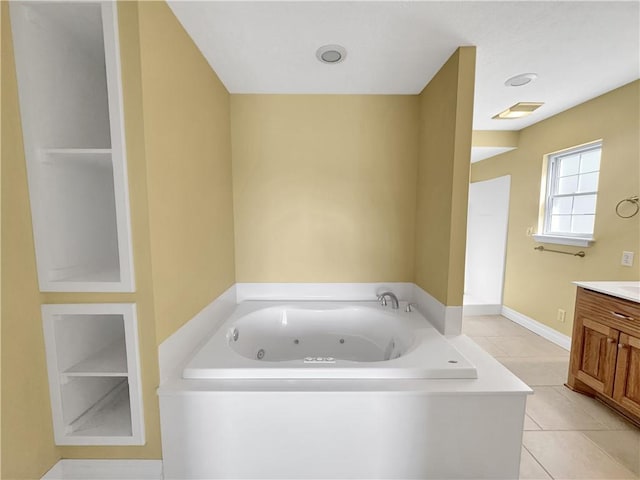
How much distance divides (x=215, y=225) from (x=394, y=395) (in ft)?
4.78

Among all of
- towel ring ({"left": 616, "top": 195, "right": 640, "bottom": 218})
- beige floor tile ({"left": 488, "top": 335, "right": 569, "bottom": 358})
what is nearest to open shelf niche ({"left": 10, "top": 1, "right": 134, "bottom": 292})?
beige floor tile ({"left": 488, "top": 335, "right": 569, "bottom": 358})

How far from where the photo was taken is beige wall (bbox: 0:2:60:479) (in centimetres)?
97

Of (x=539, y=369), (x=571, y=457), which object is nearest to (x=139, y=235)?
(x=571, y=457)

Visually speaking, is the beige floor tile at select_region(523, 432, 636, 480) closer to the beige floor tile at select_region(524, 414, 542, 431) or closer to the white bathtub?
the beige floor tile at select_region(524, 414, 542, 431)

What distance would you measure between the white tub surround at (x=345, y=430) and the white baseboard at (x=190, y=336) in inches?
4.1

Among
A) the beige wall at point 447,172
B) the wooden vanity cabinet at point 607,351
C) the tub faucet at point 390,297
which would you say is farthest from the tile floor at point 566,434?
the tub faucet at point 390,297

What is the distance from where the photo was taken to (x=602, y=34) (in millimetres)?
1413

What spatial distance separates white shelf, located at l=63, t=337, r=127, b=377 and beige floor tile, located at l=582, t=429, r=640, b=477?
257 cm

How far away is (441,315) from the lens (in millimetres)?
1687

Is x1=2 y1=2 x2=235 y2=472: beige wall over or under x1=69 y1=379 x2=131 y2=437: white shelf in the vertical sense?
over

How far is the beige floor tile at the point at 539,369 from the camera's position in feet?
6.98

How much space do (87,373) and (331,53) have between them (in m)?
2.04

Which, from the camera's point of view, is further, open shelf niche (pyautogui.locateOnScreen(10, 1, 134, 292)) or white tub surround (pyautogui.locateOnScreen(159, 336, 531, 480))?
white tub surround (pyautogui.locateOnScreen(159, 336, 531, 480))

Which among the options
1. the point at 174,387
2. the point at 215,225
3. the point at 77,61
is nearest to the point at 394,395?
the point at 174,387
